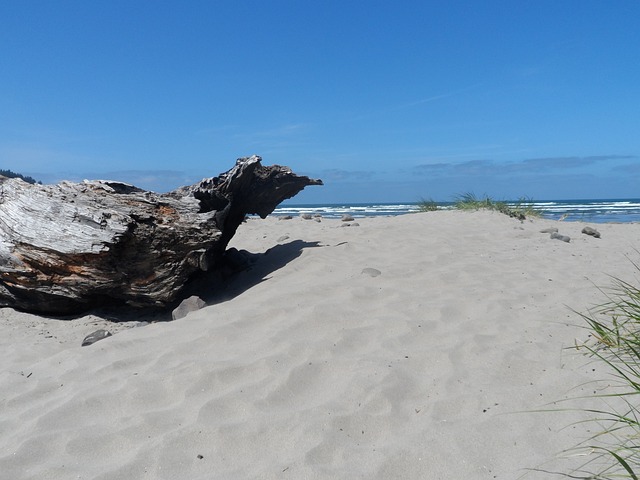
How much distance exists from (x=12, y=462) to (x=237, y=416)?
1098 millimetres

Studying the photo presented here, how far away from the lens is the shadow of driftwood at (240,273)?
18.5ft

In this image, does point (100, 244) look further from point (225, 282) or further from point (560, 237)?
point (560, 237)

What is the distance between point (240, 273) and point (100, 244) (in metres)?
1.87

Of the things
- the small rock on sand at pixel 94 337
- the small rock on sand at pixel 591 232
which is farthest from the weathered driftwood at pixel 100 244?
the small rock on sand at pixel 591 232

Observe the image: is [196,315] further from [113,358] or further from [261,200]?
[261,200]

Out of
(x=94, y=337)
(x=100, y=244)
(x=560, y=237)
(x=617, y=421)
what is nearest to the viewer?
(x=617, y=421)

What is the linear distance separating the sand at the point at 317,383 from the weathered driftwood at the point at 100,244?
0.31 meters

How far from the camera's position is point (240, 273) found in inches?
249

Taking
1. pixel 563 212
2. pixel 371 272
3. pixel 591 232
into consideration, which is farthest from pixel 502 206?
pixel 563 212

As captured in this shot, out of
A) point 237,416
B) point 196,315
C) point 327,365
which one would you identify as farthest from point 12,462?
point 196,315

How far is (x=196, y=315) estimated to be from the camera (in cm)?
470

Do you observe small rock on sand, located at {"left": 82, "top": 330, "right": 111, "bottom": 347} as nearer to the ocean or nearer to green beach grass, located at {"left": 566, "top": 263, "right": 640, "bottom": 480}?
green beach grass, located at {"left": 566, "top": 263, "right": 640, "bottom": 480}

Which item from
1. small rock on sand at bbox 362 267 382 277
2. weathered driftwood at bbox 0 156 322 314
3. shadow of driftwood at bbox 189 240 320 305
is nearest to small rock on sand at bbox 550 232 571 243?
shadow of driftwood at bbox 189 240 320 305

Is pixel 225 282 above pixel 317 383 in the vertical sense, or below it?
above
